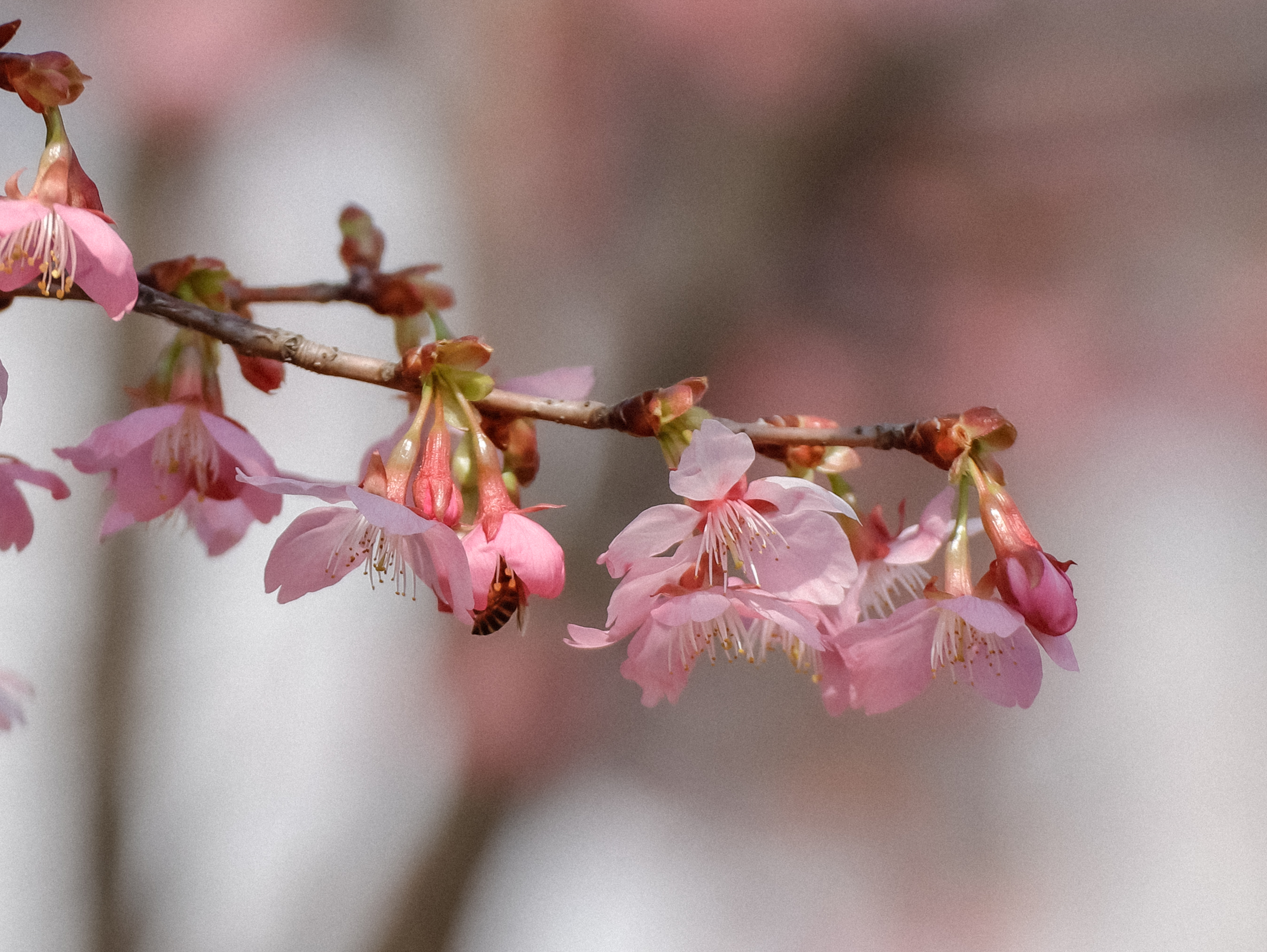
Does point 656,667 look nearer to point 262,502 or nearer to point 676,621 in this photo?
point 676,621

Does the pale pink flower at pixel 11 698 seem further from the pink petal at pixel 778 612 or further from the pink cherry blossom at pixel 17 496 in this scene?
the pink petal at pixel 778 612

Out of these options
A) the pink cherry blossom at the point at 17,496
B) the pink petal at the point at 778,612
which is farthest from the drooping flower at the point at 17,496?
the pink petal at the point at 778,612

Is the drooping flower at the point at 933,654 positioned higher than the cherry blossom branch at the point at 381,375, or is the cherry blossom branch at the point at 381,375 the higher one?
the cherry blossom branch at the point at 381,375

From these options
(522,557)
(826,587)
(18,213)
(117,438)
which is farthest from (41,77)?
(826,587)

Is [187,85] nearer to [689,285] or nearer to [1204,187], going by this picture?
[689,285]

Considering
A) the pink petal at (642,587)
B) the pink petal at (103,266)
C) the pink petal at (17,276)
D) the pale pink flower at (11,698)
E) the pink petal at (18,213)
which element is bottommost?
the pale pink flower at (11,698)

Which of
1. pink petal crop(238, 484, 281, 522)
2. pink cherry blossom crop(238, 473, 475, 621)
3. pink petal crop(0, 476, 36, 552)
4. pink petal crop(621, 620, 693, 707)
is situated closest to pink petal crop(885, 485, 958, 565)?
pink petal crop(621, 620, 693, 707)
